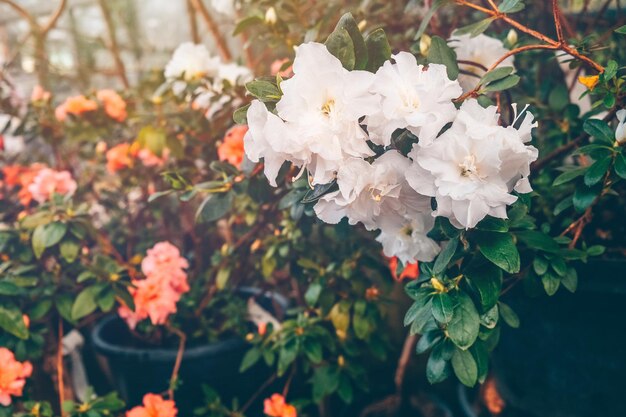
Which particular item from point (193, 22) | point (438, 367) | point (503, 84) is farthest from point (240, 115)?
point (193, 22)

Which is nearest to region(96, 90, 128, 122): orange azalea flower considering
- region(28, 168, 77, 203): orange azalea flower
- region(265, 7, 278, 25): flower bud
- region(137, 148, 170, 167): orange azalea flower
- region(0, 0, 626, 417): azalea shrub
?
region(0, 0, 626, 417): azalea shrub

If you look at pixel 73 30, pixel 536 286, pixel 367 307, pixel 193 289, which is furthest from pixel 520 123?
pixel 73 30

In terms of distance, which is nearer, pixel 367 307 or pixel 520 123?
pixel 520 123

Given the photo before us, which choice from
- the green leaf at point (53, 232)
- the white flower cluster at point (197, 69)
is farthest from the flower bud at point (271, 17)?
the green leaf at point (53, 232)

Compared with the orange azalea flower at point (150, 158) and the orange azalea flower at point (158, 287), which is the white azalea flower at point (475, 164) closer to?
the orange azalea flower at point (158, 287)

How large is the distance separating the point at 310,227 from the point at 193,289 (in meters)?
0.55

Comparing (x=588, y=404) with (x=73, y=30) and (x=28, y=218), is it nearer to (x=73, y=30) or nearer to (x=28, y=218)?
(x=28, y=218)

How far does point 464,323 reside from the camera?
0.80 metres

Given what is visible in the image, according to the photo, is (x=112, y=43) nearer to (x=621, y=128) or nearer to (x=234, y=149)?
(x=234, y=149)

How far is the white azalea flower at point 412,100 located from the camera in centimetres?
73

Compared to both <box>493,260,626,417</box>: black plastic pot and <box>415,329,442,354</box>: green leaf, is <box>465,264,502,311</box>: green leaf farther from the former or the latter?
<box>493,260,626,417</box>: black plastic pot

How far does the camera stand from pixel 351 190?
2.53ft

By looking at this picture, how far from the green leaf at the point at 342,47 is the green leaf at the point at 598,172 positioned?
0.44 m

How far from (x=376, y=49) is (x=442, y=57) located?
0.14 meters
